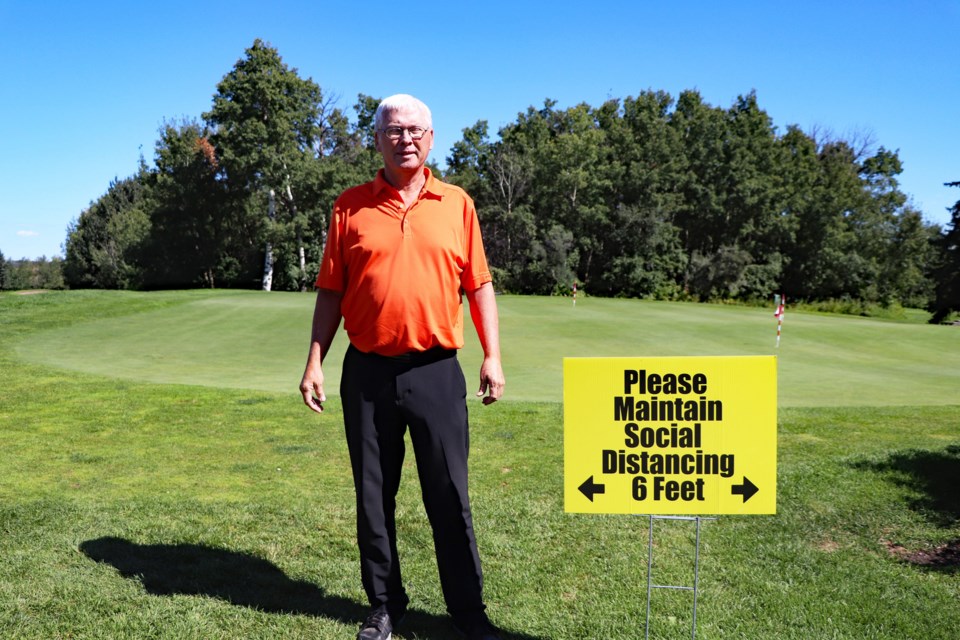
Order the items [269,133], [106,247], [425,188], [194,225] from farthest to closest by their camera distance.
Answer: [106,247] → [194,225] → [269,133] → [425,188]

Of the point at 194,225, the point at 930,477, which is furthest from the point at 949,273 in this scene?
the point at 194,225

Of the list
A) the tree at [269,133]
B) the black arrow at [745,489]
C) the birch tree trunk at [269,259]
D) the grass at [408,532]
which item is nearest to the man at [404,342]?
the grass at [408,532]

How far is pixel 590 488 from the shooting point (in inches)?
120

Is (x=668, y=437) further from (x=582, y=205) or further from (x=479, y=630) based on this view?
(x=582, y=205)

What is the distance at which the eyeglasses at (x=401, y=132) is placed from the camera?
305 cm

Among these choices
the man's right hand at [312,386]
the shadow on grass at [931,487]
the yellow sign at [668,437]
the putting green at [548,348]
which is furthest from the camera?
the putting green at [548,348]

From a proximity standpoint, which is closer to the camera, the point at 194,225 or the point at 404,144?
the point at 404,144

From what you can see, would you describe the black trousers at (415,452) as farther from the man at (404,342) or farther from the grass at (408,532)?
the grass at (408,532)

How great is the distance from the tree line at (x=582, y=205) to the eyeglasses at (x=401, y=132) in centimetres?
4567

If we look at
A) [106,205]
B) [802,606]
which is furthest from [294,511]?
[106,205]

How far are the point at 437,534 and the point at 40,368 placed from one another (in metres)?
10.6

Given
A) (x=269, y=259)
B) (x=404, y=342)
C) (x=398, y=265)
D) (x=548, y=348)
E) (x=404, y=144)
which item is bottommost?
(x=548, y=348)

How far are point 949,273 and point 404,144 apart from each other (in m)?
33.7


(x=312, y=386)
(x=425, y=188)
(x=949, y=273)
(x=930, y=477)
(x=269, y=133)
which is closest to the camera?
(x=425, y=188)
